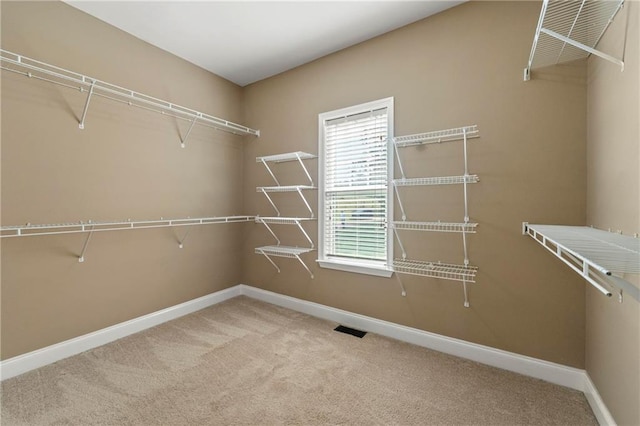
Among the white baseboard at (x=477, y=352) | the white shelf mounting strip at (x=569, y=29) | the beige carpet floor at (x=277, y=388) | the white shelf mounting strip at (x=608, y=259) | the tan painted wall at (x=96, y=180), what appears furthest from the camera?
the tan painted wall at (x=96, y=180)

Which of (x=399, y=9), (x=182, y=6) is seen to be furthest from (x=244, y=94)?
(x=399, y=9)

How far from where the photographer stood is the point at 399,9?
7.18 ft

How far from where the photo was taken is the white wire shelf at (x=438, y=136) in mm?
2055

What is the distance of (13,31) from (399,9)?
2753 millimetres

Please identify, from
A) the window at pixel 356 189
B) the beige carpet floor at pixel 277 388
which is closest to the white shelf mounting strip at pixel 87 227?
the beige carpet floor at pixel 277 388

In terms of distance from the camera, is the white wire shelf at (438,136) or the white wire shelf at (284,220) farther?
the white wire shelf at (284,220)

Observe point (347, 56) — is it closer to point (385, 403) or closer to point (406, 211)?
point (406, 211)

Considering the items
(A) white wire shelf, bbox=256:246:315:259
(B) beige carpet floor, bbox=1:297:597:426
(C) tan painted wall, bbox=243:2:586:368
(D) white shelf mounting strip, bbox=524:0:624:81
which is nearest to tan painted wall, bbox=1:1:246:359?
(B) beige carpet floor, bbox=1:297:597:426

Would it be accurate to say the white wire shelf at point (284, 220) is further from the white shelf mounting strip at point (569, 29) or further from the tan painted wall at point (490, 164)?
the white shelf mounting strip at point (569, 29)

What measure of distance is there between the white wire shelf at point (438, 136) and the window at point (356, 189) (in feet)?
0.45

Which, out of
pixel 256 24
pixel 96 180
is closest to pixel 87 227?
pixel 96 180

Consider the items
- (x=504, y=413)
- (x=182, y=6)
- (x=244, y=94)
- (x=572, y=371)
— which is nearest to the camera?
(x=504, y=413)

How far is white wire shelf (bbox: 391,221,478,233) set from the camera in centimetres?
205

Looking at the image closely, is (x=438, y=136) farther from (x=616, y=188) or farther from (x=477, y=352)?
(x=477, y=352)
